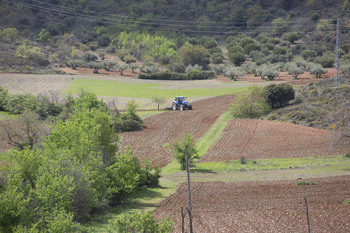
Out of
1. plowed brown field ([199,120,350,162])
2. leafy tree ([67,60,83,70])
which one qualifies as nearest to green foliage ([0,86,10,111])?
plowed brown field ([199,120,350,162])

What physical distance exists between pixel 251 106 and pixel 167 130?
13615 mm

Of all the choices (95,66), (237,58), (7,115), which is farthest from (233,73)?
(7,115)

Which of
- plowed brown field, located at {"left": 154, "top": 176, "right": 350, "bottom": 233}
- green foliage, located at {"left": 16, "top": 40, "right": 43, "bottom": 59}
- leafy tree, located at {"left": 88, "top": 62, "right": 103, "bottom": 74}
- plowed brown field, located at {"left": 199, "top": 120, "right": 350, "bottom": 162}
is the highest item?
green foliage, located at {"left": 16, "top": 40, "right": 43, "bottom": 59}

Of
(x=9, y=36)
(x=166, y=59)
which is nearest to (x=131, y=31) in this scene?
(x=166, y=59)

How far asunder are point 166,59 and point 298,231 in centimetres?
11015

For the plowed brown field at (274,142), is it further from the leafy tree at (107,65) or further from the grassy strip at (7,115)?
the leafy tree at (107,65)

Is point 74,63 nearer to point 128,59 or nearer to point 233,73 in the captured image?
point 128,59

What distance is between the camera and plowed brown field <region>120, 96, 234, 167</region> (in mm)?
44500

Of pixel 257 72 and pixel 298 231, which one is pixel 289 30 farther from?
pixel 298 231

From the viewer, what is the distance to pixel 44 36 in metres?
135

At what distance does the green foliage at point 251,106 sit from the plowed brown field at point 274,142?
5.53m

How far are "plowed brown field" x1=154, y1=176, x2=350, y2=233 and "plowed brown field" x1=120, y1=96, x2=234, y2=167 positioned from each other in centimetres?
1146

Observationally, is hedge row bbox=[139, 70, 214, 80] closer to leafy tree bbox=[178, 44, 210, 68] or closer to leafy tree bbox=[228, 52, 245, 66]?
leafy tree bbox=[178, 44, 210, 68]

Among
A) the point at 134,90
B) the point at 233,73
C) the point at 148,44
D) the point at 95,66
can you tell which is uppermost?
the point at 148,44
